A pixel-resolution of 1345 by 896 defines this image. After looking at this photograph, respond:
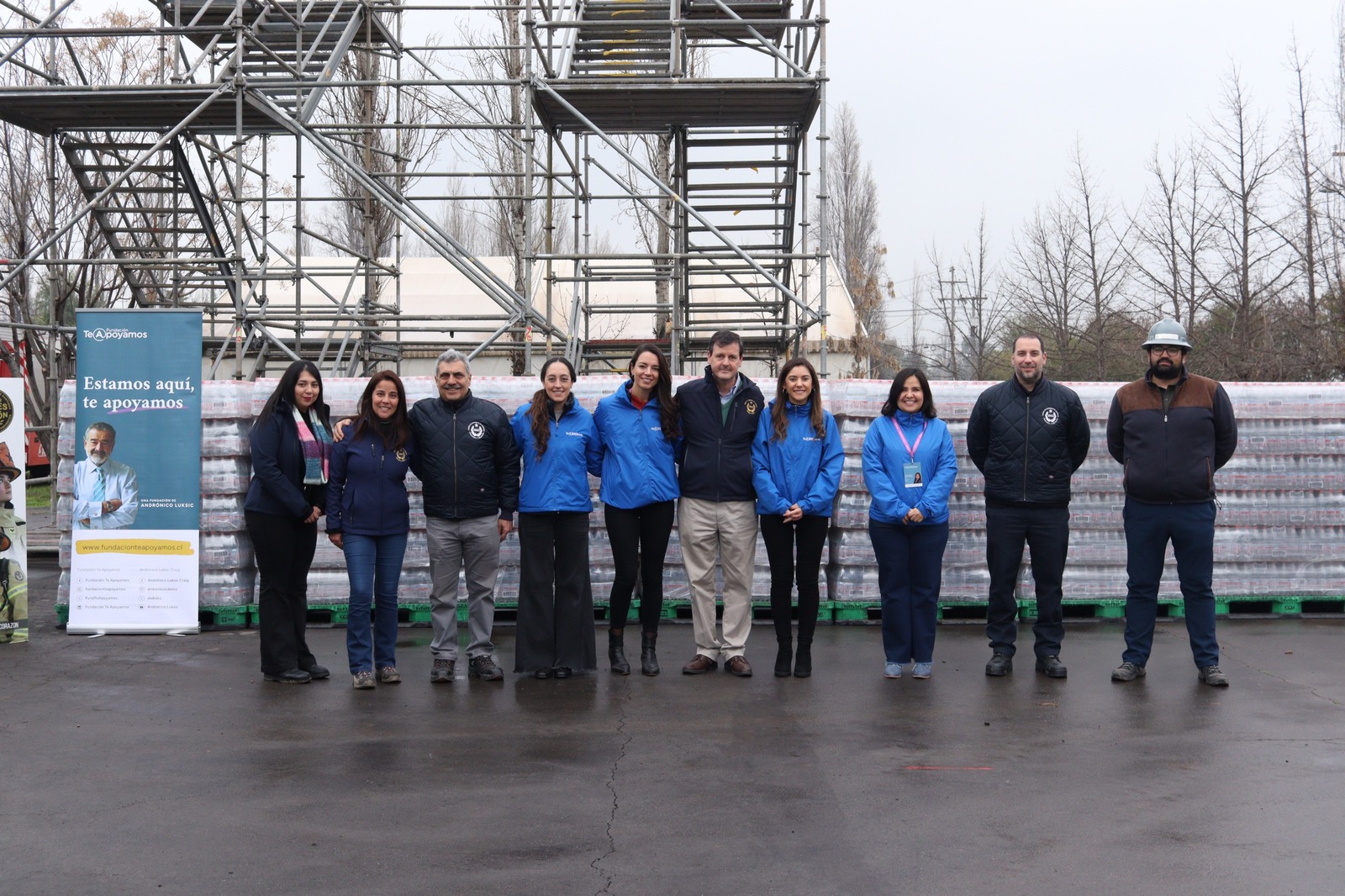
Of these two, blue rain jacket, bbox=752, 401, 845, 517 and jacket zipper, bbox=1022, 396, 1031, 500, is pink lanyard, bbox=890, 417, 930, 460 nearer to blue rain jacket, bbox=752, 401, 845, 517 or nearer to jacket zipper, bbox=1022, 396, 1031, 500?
blue rain jacket, bbox=752, 401, 845, 517

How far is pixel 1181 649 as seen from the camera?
8.40 meters

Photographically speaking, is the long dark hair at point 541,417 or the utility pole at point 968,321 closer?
the long dark hair at point 541,417

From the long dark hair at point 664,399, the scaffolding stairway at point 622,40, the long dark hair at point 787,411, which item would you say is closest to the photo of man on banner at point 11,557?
the long dark hair at point 664,399

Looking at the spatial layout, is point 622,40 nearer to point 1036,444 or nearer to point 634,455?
point 634,455

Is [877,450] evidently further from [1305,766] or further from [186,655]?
[186,655]

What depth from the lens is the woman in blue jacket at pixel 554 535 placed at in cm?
757

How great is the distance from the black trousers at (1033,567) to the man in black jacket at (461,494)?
3.05m

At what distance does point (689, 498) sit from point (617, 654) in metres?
1.08

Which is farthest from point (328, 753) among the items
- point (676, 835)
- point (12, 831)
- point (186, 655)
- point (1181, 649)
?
point (1181, 649)

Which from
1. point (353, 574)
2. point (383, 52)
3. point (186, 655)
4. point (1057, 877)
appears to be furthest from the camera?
point (383, 52)

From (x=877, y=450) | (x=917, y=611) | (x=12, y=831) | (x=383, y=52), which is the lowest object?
(x=12, y=831)

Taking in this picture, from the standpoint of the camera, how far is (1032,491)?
7.61 m

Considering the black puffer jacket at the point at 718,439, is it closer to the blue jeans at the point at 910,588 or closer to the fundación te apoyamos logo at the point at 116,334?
the blue jeans at the point at 910,588

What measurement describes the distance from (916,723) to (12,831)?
165 inches
